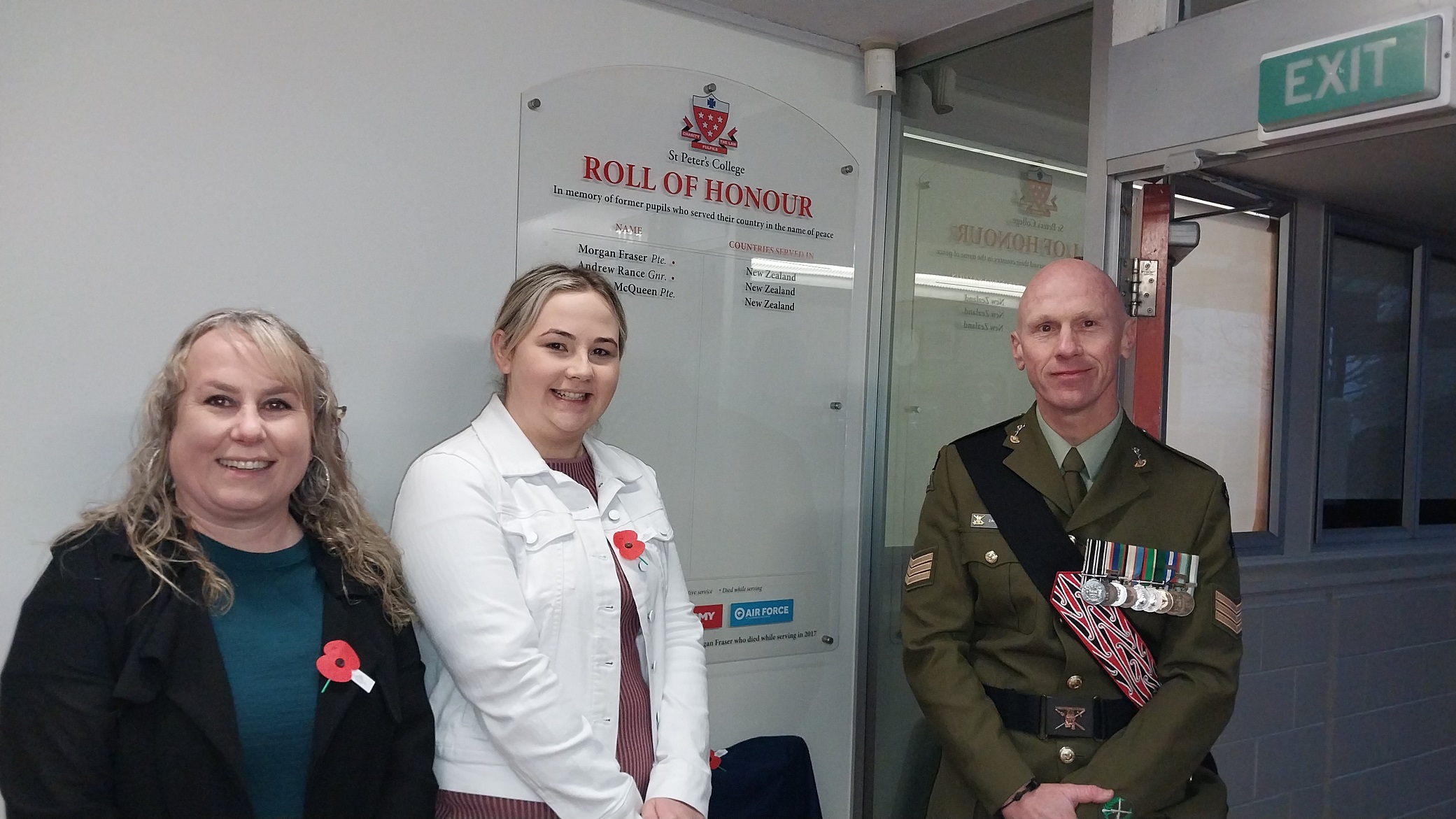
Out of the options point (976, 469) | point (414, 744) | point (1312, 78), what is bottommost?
point (414, 744)

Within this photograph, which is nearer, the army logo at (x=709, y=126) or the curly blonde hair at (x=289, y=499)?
the curly blonde hair at (x=289, y=499)

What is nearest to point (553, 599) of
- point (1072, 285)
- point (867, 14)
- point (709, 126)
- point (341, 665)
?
point (341, 665)

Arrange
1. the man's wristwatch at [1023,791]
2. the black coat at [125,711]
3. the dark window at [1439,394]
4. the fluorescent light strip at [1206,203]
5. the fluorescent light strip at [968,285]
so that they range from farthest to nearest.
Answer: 1. the dark window at [1439,394]
2. the fluorescent light strip at [968,285]
3. the fluorescent light strip at [1206,203]
4. the man's wristwatch at [1023,791]
5. the black coat at [125,711]

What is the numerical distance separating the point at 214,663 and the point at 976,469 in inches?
57.0

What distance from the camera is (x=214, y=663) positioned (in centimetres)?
161

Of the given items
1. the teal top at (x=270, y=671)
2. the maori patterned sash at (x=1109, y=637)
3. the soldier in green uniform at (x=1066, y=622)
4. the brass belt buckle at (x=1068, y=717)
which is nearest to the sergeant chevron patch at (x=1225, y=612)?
the soldier in green uniform at (x=1066, y=622)

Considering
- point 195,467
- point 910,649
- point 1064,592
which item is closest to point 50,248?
point 195,467

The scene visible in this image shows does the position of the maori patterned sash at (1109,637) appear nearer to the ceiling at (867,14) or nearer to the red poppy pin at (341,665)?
the red poppy pin at (341,665)

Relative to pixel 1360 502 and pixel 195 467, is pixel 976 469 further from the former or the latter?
pixel 1360 502

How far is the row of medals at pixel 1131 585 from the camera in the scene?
202 cm

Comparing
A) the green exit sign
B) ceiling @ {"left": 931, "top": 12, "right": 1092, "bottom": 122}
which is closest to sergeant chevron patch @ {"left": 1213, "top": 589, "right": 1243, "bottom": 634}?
the green exit sign

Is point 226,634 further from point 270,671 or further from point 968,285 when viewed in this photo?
point 968,285

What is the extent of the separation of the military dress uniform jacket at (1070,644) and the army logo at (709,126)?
1187mm

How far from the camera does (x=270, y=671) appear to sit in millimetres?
1677
